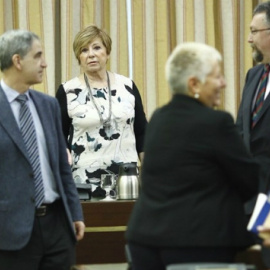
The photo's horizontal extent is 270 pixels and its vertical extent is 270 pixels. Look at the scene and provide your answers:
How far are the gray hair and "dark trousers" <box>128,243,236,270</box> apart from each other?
60cm

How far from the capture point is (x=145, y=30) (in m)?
7.02

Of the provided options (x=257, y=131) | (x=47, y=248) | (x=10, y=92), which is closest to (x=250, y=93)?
(x=257, y=131)

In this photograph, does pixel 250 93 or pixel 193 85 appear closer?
pixel 193 85

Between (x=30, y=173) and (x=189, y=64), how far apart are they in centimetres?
101

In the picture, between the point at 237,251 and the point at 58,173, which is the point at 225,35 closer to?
the point at 58,173

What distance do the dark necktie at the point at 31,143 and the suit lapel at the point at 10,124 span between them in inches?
1.3

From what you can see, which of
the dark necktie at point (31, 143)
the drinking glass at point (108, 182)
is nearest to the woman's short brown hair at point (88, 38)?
the drinking glass at point (108, 182)

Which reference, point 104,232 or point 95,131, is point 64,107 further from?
point 104,232

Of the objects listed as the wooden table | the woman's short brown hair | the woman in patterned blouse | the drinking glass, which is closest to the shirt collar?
the wooden table

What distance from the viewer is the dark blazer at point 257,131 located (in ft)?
14.9

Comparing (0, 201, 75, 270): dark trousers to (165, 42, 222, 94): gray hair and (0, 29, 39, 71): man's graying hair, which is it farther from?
(165, 42, 222, 94): gray hair

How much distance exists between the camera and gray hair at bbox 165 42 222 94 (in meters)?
3.26

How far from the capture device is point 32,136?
3.94m

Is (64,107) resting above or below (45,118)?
below
